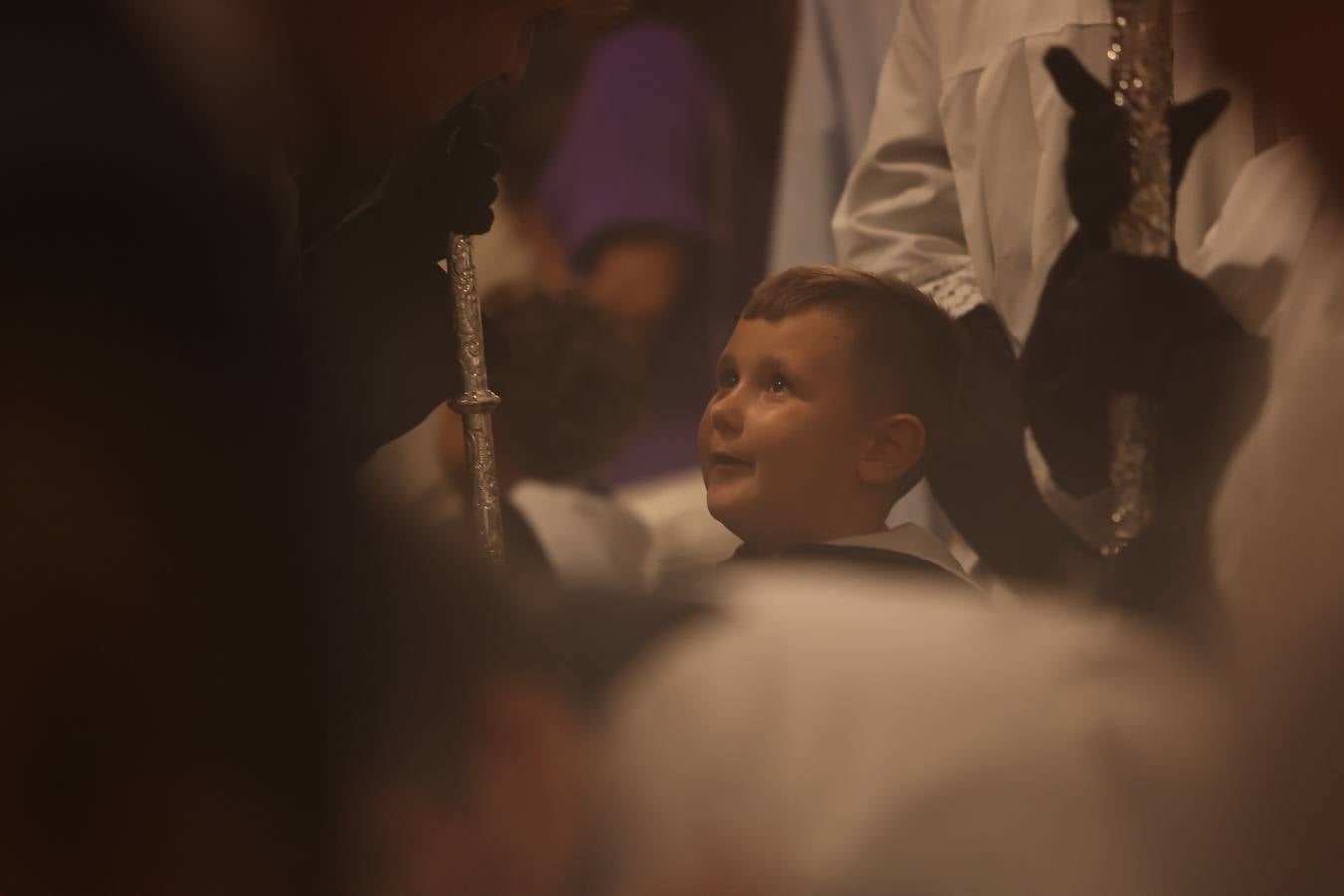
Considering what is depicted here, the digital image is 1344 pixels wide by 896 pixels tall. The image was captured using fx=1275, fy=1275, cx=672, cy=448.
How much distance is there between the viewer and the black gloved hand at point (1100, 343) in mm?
617

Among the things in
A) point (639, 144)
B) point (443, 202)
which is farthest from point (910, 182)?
point (443, 202)

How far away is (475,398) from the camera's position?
2.22 ft

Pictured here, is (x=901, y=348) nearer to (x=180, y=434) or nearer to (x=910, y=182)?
(x=910, y=182)

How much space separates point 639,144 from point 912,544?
0.25 m

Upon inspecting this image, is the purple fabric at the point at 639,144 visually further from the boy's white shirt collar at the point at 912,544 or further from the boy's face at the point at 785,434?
the boy's white shirt collar at the point at 912,544

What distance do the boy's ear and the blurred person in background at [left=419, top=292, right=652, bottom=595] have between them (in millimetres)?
122

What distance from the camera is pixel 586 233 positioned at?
68cm

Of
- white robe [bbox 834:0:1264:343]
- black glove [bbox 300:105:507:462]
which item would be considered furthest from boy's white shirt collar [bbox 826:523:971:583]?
black glove [bbox 300:105:507:462]

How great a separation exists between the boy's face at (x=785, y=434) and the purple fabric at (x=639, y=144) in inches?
3.0

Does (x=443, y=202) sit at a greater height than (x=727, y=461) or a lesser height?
greater

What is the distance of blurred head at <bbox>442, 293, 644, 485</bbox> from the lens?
674 millimetres

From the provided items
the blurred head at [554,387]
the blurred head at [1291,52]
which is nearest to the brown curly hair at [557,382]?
the blurred head at [554,387]

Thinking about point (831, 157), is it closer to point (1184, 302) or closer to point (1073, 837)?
point (1184, 302)

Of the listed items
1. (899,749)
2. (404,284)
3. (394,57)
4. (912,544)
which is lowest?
(899,749)
